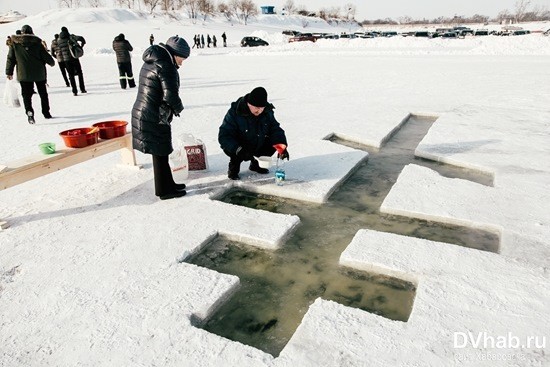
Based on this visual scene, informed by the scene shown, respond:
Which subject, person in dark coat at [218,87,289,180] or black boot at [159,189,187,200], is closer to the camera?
black boot at [159,189,187,200]

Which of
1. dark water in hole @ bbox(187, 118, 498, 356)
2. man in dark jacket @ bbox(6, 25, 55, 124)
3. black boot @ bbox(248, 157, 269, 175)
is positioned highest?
man in dark jacket @ bbox(6, 25, 55, 124)

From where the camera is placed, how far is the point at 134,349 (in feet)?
6.90

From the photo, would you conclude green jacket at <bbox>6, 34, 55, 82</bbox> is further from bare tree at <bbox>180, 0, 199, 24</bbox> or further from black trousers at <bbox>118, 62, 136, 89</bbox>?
bare tree at <bbox>180, 0, 199, 24</bbox>

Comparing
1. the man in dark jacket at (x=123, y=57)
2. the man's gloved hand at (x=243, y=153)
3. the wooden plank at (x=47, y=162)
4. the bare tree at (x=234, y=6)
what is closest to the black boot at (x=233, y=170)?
the man's gloved hand at (x=243, y=153)

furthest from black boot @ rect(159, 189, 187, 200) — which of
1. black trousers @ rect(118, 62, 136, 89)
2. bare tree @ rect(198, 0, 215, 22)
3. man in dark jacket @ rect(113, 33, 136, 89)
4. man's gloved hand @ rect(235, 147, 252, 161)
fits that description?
bare tree @ rect(198, 0, 215, 22)

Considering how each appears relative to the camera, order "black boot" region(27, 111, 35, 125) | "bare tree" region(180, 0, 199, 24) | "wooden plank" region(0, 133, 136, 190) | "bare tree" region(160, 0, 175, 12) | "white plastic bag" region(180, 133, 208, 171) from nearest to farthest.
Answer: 1. "wooden plank" region(0, 133, 136, 190)
2. "white plastic bag" region(180, 133, 208, 171)
3. "black boot" region(27, 111, 35, 125)
4. "bare tree" region(180, 0, 199, 24)
5. "bare tree" region(160, 0, 175, 12)

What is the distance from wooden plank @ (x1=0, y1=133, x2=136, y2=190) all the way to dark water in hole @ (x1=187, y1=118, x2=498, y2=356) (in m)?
1.47

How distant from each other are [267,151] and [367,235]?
1.76 m

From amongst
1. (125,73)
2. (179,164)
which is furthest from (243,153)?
(125,73)

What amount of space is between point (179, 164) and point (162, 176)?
1.67 feet

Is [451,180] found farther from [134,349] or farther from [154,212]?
[134,349]

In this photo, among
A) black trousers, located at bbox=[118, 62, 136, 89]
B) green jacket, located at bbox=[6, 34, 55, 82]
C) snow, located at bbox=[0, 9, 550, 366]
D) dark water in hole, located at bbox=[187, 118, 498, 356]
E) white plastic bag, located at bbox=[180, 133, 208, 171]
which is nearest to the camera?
snow, located at bbox=[0, 9, 550, 366]

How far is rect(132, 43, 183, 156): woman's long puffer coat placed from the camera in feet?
11.2

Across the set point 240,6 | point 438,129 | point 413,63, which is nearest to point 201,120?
point 438,129
